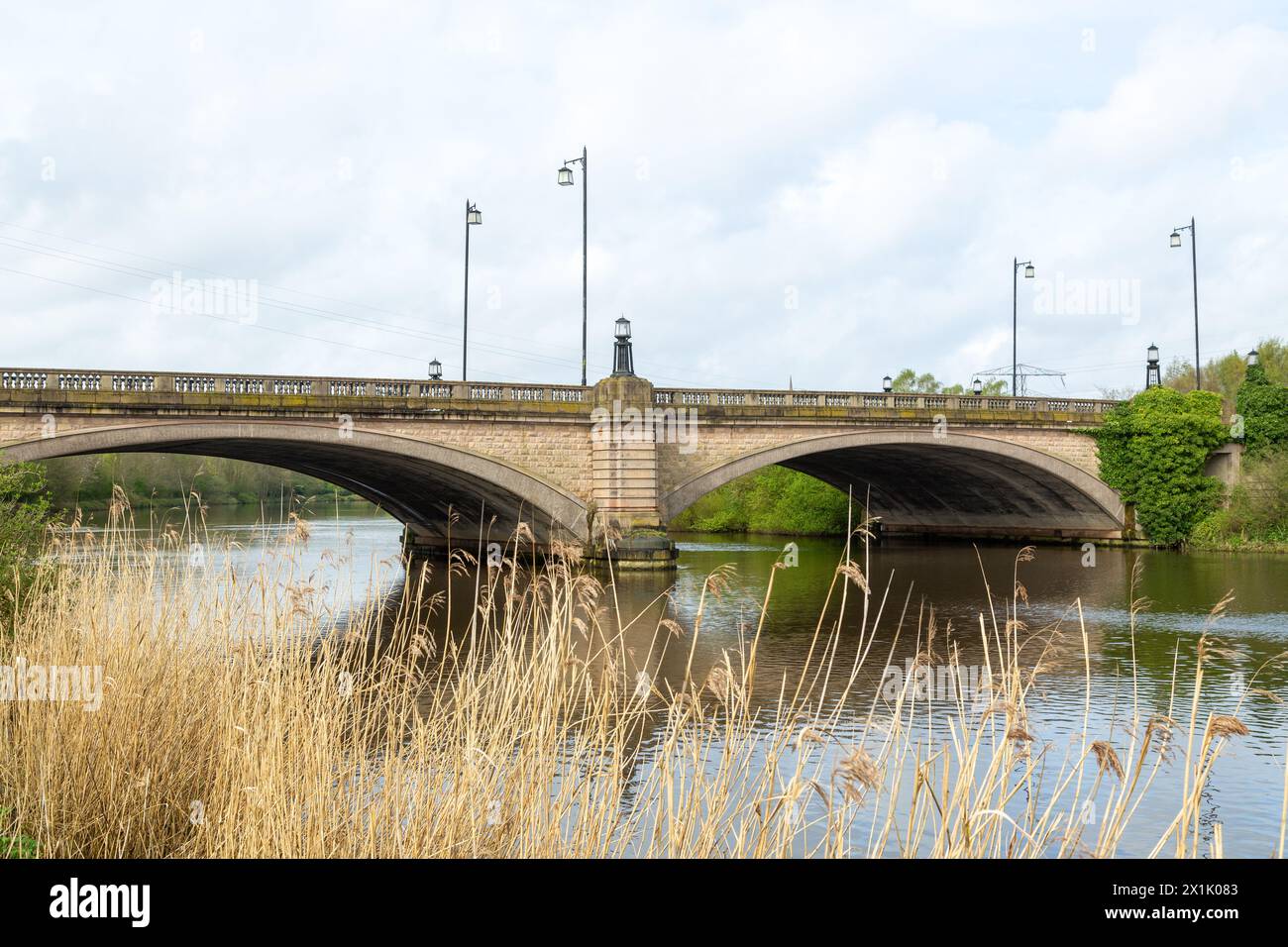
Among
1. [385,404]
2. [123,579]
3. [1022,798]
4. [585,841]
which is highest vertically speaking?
[385,404]

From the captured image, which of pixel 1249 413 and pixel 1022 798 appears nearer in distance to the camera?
pixel 1022 798

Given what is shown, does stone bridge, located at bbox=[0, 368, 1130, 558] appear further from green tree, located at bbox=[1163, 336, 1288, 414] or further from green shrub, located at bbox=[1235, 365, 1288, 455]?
green tree, located at bbox=[1163, 336, 1288, 414]

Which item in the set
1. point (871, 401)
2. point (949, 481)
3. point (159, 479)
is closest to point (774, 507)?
point (949, 481)

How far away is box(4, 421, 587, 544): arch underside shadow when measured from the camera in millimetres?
24000

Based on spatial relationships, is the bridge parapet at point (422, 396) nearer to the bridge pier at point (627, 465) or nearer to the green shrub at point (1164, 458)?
the bridge pier at point (627, 465)

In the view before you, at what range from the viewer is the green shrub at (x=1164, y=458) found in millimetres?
35969

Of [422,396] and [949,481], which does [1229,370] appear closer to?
[949,481]

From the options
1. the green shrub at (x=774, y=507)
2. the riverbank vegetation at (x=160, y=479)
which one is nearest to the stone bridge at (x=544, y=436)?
the riverbank vegetation at (x=160, y=479)

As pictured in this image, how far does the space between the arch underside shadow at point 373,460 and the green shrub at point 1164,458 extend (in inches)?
778

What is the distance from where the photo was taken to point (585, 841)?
4.59m

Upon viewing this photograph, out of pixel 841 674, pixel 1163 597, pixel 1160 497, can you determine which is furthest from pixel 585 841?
pixel 1160 497
